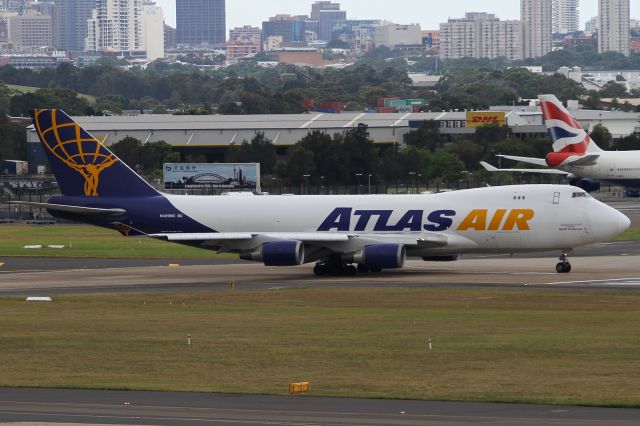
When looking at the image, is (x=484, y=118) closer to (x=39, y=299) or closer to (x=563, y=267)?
(x=563, y=267)

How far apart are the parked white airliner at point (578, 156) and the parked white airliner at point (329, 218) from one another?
173 feet

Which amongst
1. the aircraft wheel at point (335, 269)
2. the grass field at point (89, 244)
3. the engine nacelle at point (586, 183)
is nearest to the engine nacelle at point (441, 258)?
the aircraft wheel at point (335, 269)

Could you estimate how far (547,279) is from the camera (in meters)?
59.2

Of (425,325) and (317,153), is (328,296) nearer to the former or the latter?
(425,325)

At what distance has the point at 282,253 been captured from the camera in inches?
2418

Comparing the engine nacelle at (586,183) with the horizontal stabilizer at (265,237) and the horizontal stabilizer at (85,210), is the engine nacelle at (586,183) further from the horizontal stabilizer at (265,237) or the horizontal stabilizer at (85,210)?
the horizontal stabilizer at (85,210)

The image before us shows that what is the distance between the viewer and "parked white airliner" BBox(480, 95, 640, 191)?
4530 inches

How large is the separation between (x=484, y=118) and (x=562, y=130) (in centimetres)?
6915

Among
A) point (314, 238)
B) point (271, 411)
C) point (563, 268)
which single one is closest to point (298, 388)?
point (271, 411)

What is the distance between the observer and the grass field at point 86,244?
7838cm

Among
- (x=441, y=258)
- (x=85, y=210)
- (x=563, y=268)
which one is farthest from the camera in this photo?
(x=85, y=210)

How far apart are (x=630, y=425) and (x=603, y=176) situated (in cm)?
9103

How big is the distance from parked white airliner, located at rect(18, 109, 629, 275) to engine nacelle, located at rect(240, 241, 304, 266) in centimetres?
5

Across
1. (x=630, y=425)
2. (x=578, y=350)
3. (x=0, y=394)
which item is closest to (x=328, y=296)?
(x=578, y=350)
